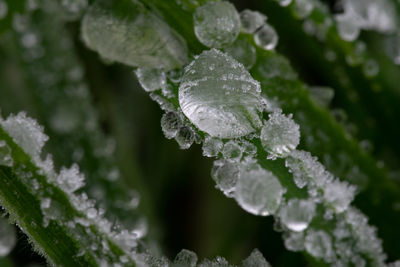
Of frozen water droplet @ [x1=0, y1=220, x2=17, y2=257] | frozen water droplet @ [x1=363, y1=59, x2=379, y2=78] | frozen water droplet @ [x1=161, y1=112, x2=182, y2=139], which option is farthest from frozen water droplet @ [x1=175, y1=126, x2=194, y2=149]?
frozen water droplet @ [x1=363, y1=59, x2=379, y2=78]

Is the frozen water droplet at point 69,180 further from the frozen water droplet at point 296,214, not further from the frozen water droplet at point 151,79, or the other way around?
the frozen water droplet at point 296,214

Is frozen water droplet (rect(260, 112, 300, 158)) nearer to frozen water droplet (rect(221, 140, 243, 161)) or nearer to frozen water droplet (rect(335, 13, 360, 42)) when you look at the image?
frozen water droplet (rect(221, 140, 243, 161))

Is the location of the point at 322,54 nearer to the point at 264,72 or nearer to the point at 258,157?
the point at 264,72

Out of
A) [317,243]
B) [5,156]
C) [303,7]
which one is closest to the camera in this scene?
[5,156]

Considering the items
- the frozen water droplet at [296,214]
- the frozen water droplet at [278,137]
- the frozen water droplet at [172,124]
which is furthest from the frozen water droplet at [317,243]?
the frozen water droplet at [172,124]

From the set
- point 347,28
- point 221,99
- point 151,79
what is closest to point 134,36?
point 151,79

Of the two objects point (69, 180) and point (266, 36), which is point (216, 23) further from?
point (69, 180)
